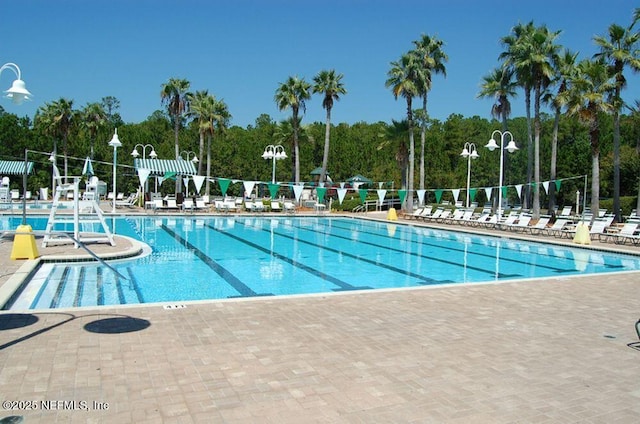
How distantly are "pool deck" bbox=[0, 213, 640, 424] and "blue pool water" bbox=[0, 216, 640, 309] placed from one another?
83.9 inches

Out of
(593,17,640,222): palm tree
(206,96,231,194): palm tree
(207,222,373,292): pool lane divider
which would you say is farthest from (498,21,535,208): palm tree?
(206,96,231,194): palm tree

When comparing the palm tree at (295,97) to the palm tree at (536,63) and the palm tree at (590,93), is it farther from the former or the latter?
the palm tree at (590,93)

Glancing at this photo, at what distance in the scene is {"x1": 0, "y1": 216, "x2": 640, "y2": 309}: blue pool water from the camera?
8430 mm

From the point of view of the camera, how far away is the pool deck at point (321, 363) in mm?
3521

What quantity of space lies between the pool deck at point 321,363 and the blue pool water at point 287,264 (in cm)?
213

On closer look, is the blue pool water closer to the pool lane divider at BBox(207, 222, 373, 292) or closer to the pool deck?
the pool lane divider at BBox(207, 222, 373, 292)

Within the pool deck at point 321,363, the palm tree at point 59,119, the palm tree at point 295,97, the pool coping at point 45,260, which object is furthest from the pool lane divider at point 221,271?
the palm tree at point 59,119

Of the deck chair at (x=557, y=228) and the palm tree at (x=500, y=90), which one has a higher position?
the palm tree at (x=500, y=90)

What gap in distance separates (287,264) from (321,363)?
7503mm

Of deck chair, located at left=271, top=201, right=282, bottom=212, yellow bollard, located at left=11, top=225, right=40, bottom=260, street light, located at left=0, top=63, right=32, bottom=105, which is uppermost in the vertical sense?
street light, located at left=0, top=63, right=32, bottom=105

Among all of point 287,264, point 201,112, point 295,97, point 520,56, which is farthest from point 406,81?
point 287,264

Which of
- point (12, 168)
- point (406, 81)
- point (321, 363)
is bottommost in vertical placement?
point (321, 363)

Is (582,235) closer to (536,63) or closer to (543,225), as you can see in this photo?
(543,225)

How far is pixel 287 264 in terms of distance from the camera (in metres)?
11.9
